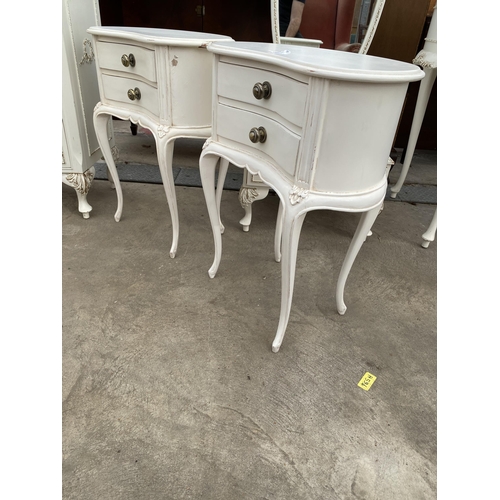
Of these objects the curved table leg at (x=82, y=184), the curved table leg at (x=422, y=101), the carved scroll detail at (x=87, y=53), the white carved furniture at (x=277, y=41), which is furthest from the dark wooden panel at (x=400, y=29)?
the curved table leg at (x=82, y=184)

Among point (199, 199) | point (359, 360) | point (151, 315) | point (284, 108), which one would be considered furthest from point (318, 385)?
point (199, 199)

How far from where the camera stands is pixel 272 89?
3.27 ft

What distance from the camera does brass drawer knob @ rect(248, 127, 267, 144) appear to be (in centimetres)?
108

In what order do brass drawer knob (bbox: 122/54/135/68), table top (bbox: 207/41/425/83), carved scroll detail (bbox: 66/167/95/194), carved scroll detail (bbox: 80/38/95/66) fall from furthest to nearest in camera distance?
1. carved scroll detail (bbox: 66/167/95/194)
2. carved scroll detail (bbox: 80/38/95/66)
3. brass drawer knob (bbox: 122/54/135/68)
4. table top (bbox: 207/41/425/83)

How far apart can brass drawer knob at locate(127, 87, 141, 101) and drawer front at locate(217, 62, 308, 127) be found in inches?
19.0

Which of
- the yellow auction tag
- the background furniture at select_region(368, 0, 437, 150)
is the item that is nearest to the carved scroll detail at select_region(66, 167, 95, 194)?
the yellow auction tag

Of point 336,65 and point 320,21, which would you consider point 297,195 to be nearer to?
point 336,65

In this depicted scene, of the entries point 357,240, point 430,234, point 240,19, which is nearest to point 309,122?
point 357,240

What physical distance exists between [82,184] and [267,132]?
4.23ft

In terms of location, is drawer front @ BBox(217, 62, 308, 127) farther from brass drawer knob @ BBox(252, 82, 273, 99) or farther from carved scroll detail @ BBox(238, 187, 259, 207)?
carved scroll detail @ BBox(238, 187, 259, 207)

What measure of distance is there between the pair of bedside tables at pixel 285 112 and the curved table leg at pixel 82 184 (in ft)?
2.21

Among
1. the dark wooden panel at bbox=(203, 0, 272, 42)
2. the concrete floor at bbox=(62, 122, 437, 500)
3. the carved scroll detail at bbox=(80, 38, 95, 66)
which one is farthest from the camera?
the dark wooden panel at bbox=(203, 0, 272, 42)

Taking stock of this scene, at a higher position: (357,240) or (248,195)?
(357,240)

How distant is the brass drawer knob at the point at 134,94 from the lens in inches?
58.2
